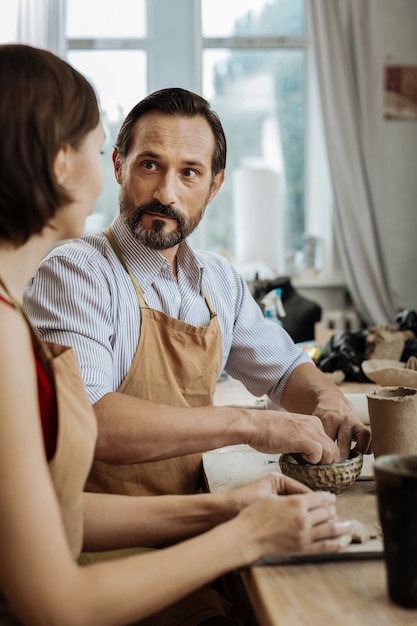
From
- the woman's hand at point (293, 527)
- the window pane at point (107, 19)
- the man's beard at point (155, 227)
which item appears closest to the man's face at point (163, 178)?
the man's beard at point (155, 227)

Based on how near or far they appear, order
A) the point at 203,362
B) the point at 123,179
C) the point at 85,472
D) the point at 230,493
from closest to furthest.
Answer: the point at 85,472
the point at 230,493
the point at 203,362
the point at 123,179

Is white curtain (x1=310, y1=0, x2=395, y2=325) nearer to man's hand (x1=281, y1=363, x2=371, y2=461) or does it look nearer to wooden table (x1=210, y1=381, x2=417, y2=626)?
man's hand (x1=281, y1=363, x2=371, y2=461)

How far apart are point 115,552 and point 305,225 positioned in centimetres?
418

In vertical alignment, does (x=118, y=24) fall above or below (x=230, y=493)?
above

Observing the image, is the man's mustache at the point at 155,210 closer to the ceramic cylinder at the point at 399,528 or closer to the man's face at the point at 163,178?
the man's face at the point at 163,178

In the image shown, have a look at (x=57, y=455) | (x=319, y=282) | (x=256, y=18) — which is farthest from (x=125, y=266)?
(x=256, y=18)

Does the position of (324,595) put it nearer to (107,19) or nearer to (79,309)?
(79,309)

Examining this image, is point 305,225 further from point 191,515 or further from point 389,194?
point 191,515

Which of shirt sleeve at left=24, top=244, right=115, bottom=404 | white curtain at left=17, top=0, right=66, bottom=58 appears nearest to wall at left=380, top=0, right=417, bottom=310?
white curtain at left=17, top=0, right=66, bottom=58

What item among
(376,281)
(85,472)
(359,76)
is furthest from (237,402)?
(359,76)

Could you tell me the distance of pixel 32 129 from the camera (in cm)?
100

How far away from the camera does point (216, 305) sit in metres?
1.95

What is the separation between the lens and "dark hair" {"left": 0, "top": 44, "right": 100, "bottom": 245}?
39.1 inches

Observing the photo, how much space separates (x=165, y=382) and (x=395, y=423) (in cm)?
57
